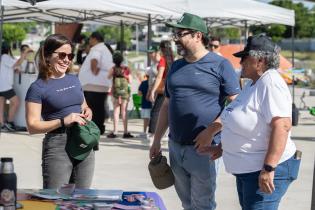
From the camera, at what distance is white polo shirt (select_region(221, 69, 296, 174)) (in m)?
4.13

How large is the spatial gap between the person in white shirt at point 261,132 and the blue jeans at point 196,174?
2.07 ft

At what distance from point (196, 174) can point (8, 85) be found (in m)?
8.76

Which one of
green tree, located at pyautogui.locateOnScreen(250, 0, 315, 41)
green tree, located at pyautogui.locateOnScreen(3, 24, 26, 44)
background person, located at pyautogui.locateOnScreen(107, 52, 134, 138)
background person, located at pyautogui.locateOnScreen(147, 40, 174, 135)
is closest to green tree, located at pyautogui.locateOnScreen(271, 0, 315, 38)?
green tree, located at pyautogui.locateOnScreen(250, 0, 315, 41)

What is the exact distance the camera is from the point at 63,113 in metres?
4.91

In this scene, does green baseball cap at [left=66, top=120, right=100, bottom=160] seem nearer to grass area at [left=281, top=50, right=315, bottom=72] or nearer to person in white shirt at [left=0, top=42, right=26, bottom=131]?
person in white shirt at [left=0, top=42, right=26, bottom=131]

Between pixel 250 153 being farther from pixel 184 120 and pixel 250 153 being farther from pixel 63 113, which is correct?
pixel 63 113

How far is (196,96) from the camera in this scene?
16.4 feet

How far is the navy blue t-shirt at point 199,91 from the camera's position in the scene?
4.99 metres

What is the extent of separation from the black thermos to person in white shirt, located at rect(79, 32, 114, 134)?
8812mm

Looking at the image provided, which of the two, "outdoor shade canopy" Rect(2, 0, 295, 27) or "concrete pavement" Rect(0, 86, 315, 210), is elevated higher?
"outdoor shade canopy" Rect(2, 0, 295, 27)

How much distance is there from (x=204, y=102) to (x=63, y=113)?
3.01 feet

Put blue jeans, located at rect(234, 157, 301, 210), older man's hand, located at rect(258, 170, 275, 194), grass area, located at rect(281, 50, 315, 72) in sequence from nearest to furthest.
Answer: older man's hand, located at rect(258, 170, 275, 194) → blue jeans, located at rect(234, 157, 301, 210) → grass area, located at rect(281, 50, 315, 72)

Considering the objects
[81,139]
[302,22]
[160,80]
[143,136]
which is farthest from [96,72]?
[302,22]

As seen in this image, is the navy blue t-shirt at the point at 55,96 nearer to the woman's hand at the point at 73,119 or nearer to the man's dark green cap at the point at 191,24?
the woman's hand at the point at 73,119
